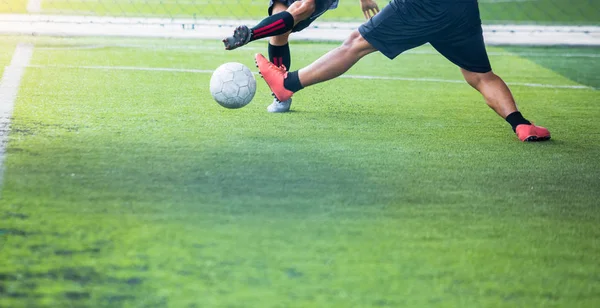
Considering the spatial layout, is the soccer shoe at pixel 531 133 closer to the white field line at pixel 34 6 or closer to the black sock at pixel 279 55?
the black sock at pixel 279 55

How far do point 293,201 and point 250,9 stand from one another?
10.9 meters

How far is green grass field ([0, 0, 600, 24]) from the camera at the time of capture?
512 inches

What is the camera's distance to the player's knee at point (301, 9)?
18.2 ft

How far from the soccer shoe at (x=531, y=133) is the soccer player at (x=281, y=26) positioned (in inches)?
54.6

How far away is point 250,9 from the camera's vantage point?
46.4ft

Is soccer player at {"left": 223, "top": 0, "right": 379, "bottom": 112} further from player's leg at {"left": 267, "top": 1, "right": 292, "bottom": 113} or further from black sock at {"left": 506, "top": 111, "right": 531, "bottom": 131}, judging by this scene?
black sock at {"left": 506, "top": 111, "right": 531, "bottom": 131}

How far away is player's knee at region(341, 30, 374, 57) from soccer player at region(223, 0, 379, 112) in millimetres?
507

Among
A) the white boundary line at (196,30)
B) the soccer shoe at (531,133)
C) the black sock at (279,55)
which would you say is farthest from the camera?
the white boundary line at (196,30)

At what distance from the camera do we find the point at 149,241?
2.97 meters

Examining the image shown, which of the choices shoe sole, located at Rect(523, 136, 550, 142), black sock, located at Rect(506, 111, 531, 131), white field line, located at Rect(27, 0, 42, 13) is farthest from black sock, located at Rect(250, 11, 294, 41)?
white field line, located at Rect(27, 0, 42, 13)

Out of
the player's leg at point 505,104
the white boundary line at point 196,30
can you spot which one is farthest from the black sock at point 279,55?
the white boundary line at point 196,30

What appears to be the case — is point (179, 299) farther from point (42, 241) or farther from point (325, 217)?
point (325, 217)

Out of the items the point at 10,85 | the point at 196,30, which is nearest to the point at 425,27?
the point at 10,85

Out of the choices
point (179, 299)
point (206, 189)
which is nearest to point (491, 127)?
point (206, 189)
